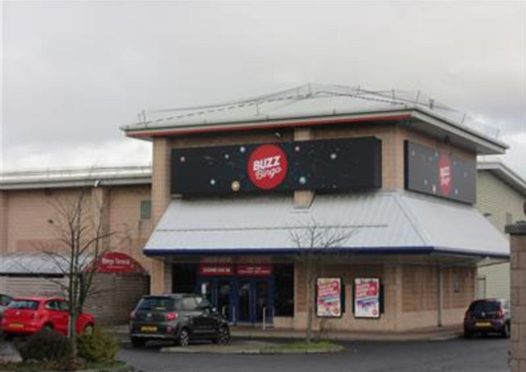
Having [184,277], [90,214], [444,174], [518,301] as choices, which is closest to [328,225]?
[444,174]

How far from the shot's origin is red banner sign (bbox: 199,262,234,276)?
43719mm

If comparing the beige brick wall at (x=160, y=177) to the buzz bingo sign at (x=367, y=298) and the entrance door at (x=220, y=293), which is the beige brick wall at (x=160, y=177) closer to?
the entrance door at (x=220, y=293)

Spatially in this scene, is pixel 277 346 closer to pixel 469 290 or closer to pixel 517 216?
pixel 469 290

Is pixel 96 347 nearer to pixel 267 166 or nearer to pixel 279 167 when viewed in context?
pixel 279 167

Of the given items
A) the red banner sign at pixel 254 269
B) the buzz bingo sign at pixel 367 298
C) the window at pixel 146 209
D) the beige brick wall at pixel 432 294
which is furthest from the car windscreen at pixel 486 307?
the window at pixel 146 209

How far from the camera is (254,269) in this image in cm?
4325

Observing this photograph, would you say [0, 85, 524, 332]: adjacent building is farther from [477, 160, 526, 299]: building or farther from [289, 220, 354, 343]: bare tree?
[477, 160, 526, 299]: building

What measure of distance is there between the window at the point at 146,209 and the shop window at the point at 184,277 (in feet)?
16.7

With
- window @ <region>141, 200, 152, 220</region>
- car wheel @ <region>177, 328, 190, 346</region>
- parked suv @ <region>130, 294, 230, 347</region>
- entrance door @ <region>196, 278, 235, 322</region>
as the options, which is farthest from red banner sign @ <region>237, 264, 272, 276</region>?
car wheel @ <region>177, 328, 190, 346</region>

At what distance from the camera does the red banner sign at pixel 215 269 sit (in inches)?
1721

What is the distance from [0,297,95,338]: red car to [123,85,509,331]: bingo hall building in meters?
9.61

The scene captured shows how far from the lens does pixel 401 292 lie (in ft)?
133

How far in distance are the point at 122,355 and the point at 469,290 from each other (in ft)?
82.6

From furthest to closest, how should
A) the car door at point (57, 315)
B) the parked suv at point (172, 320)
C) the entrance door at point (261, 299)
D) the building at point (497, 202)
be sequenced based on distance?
1. the building at point (497, 202)
2. the entrance door at point (261, 299)
3. the car door at point (57, 315)
4. the parked suv at point (172, 320)
